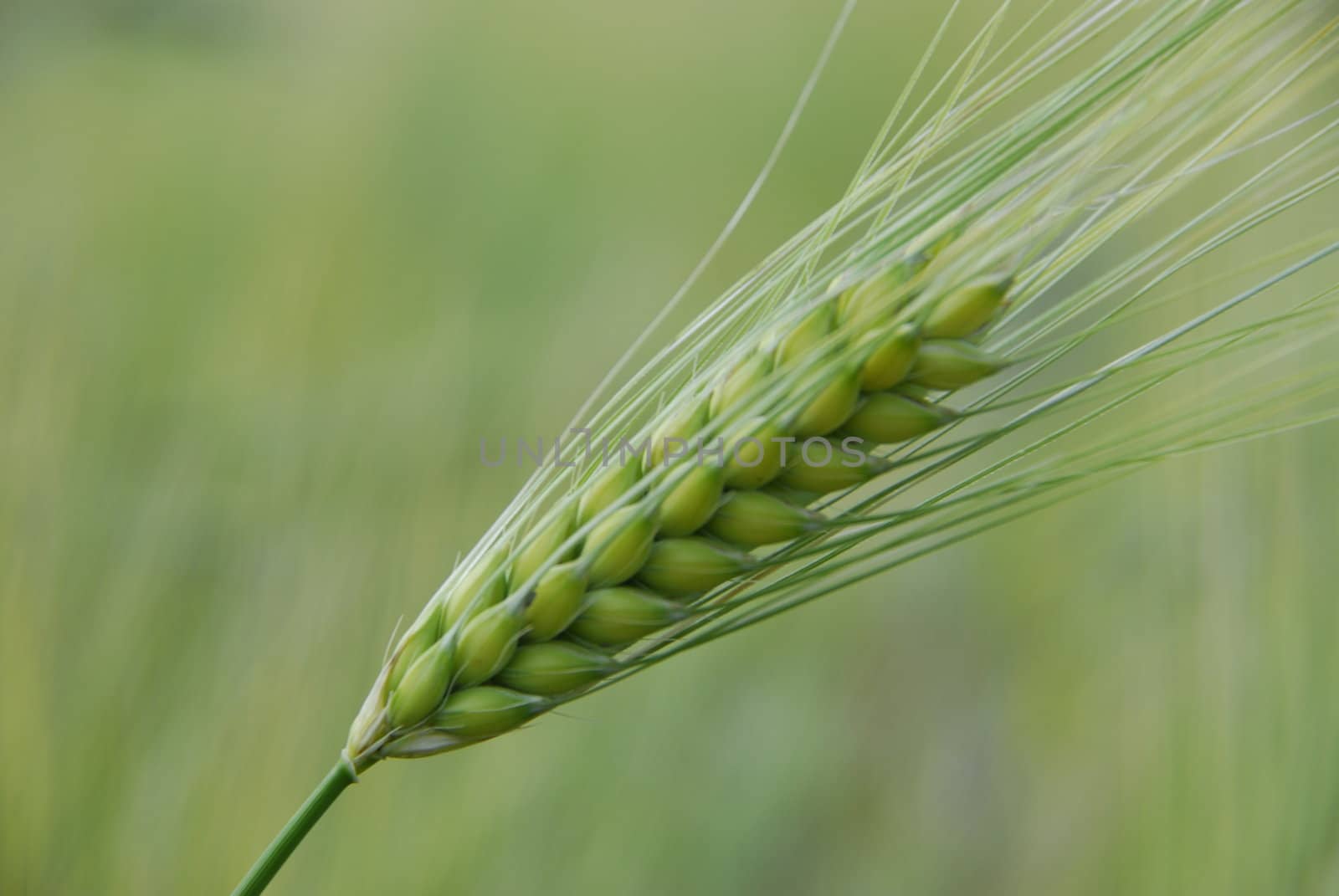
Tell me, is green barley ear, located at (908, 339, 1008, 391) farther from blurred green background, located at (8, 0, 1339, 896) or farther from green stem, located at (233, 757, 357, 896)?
blurred green background, located at (8, 0, 1339, 896)

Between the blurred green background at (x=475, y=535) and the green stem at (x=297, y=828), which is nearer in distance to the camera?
the green stem at (x=297, y=828)

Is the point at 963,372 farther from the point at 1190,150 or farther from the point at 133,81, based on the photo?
the point at 133,81

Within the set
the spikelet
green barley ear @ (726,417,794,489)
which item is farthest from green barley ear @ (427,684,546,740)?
green barley ear @ (726,417,794,489)

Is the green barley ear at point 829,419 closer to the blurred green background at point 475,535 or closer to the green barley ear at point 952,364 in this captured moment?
the green barley ear at point 952,364

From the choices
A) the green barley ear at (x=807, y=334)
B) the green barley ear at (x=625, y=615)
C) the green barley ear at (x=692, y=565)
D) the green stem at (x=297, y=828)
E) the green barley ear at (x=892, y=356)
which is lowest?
the green stem at (x=297, y=828)

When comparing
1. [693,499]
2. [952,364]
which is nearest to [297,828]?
[693,499]

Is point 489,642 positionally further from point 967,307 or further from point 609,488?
point 967,307
